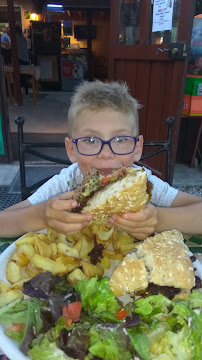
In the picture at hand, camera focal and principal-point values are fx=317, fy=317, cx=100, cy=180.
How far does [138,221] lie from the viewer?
47.5 inches

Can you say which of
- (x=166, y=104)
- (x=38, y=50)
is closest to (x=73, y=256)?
(x=166, y=104)

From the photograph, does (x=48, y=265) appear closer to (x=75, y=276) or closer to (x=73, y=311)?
(x=75, y=276)

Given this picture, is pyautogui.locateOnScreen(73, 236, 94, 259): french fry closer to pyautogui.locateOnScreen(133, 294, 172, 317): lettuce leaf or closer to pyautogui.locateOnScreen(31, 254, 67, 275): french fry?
pyautogui.locateOnScreen(31, 254, 67, 275): french fry

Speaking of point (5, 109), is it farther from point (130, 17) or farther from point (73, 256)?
point (73, 256)

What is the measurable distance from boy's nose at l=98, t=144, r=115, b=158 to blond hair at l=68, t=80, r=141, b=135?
0.22 m

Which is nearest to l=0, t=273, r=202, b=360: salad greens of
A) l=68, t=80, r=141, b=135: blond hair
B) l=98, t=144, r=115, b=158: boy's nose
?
l=98, t=144, r=115, b=158: boy's nose

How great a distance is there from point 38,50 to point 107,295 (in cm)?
1413

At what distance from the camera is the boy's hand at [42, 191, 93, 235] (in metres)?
1.16

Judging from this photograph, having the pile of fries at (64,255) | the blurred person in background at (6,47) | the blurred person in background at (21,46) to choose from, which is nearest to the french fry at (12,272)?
the pile of fries at (64,255)

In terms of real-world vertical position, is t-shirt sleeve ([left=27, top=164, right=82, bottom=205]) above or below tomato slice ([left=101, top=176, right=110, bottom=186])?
below

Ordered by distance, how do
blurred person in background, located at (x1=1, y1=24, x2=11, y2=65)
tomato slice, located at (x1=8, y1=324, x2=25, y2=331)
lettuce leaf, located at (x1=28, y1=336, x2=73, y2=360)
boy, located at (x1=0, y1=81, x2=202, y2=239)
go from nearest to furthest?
1. lettuce leaf, located at (x1=28, y1=336, x2=73, y2=360)
2. tomato slice, located at (x1=8, y1=324, x2=25, y2=331)
3. boy, located at (x1=0, y1=81, x2=202, y2=239)
4. blurred person in background, located at (x1=1, y1=24, x2=11, y2=65)

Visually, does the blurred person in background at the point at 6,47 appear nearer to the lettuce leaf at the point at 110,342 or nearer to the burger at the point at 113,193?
the burger at the point at 113,193

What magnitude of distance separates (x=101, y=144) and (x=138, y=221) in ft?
1.62

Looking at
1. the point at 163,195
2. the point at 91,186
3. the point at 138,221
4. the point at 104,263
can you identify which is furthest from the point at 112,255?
the point at 163,195
